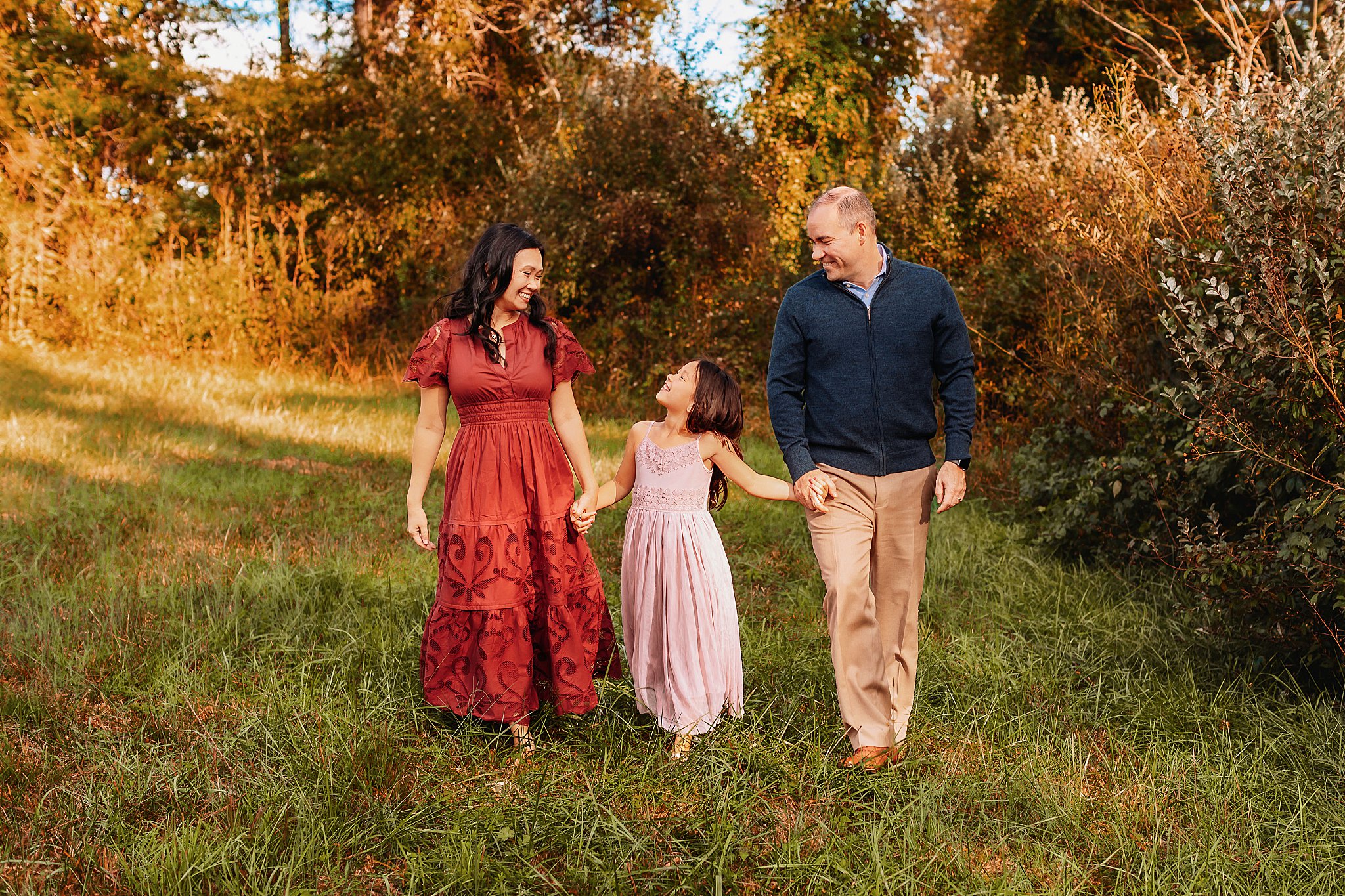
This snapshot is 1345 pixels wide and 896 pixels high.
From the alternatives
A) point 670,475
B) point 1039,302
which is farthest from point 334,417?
point 670,475

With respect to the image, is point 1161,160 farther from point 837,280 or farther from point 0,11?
point 0,11

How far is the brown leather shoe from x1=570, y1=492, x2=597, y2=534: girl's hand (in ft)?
4.13

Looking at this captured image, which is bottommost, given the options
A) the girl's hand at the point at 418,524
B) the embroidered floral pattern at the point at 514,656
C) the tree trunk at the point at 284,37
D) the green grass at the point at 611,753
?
the green grass at the point at 611,753

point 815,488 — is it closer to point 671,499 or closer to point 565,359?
point 671,499

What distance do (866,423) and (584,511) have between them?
1084mm

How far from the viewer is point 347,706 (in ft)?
13.4

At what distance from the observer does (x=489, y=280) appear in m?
3.85

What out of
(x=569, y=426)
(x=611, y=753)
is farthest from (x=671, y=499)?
(x=611, y=753)

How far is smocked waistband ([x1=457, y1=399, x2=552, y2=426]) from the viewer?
392cm

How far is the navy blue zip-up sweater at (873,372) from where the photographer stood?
3.72m

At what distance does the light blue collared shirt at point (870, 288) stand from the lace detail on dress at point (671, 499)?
908 mm

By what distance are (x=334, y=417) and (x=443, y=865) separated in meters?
8.55

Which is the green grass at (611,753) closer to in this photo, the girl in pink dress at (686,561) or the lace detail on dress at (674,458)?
the girl in pink dress at (686,561)

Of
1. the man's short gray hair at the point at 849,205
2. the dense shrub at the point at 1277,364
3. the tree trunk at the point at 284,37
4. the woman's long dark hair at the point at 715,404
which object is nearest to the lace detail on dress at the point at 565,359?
the woman's long dark hair at the point at 715,404
